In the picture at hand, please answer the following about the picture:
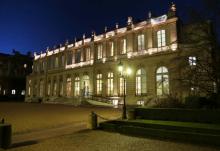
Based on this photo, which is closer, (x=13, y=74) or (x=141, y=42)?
(x=141, y=42)

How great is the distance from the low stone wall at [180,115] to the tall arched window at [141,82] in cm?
1750

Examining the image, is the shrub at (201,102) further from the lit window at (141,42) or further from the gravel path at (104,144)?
the lit window at (141,42)

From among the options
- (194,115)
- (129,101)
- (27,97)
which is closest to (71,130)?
(194,115)

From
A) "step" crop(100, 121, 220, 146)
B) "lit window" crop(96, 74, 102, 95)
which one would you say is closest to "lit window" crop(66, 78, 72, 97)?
"lit window" crop(96, 74, 102, 95)

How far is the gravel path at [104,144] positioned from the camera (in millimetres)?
10641

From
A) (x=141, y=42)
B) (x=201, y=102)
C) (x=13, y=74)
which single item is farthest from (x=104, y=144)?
(x=13, y=74)

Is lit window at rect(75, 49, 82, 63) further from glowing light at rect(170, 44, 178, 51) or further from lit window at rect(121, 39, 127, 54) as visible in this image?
glowing light at rect(170, 44, 178, 51)

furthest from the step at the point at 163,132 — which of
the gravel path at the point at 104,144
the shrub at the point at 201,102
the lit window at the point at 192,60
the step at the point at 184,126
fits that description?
the lit window at the point at 192,60

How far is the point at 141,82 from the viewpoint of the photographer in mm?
36250

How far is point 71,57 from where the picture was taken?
51906 millimetres

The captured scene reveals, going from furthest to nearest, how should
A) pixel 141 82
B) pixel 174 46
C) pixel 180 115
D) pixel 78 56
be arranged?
pixel 78 56 → pixel 141 82 → pixel 174 46 → pixel 180 115

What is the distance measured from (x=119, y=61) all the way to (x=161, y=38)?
7.06 meters

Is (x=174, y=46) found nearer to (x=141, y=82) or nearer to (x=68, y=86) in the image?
(x=141, y=82)

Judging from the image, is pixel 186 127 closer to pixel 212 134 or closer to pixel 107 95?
pixel 212 134
